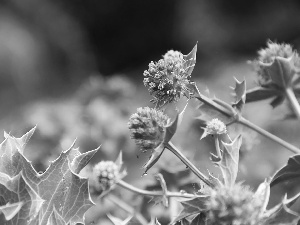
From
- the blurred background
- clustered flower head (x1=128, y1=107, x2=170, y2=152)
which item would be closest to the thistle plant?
clustered flower head (x1=128, y1=107, x2=170, y2=152)

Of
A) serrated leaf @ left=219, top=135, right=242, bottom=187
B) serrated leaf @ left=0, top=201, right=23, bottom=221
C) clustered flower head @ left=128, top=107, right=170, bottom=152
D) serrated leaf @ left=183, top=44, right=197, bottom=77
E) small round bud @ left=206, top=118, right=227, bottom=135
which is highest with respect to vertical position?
serrated leaf @ left=183, top=44, right=197, bottom=77

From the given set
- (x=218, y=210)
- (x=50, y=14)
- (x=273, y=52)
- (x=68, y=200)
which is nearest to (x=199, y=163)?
(x=273, y=52)

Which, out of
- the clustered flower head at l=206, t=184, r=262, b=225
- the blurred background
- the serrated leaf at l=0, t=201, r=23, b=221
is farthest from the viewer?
the blurred background

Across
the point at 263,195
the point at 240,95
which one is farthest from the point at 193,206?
the point at 240,95

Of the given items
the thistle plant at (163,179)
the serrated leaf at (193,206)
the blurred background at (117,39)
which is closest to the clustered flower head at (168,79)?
the thistle plant at (163,179)

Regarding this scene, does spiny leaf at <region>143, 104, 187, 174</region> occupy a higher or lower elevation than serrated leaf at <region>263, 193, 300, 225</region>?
higher

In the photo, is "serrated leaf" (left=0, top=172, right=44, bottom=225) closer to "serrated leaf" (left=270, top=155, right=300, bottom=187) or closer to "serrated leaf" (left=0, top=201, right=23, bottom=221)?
"serrated leaf" (left=0, top=201, right=23, bottom=221)

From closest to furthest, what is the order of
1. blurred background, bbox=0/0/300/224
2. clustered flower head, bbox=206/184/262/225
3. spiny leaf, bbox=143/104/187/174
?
1. clustered flower head, bbox=206/184/262/225
2. spiny leaf, bbox=143/104/187/174
3. blurred background, bbox=0/0/300/224
